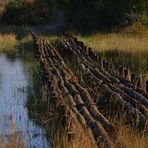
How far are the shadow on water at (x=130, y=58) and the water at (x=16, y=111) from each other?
Result: 10.7 feet

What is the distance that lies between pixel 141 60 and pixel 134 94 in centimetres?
861

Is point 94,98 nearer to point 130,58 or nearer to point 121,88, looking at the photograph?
point 121,88

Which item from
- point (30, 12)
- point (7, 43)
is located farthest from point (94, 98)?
point (30, 12)

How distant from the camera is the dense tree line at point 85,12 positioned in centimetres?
3400

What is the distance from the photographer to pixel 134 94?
36.1 feet

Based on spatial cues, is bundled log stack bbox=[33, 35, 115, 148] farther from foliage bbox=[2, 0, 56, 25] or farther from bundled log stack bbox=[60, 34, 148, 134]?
foliage bbox=[2, 0, 56, 25]

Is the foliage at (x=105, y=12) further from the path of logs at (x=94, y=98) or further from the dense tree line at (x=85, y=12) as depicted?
the path of logs at (x=94, y=98)

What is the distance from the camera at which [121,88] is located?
12.0 meters

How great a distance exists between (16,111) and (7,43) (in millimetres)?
18318

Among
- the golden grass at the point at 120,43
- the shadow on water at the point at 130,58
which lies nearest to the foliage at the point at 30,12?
the golden grass at the point at 120,43

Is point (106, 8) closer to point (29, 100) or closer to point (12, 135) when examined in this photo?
point (29, 100)

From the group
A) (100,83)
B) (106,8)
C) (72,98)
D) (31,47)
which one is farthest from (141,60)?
(106,8)

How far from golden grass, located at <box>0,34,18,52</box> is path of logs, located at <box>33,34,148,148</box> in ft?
36.9

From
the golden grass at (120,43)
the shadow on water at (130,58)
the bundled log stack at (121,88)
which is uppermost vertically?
the bundled log stack at (121,88)
